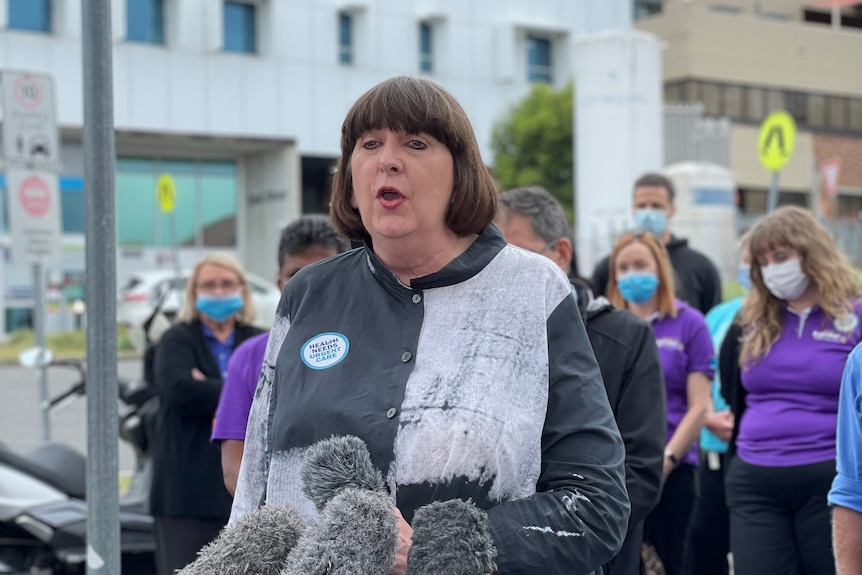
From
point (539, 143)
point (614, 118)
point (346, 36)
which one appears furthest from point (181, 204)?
point (614, 118)

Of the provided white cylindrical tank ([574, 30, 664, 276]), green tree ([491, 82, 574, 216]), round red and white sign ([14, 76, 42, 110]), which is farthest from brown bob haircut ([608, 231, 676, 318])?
green tree ([491, 82, 574, 216])

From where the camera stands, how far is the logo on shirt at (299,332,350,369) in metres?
2.35

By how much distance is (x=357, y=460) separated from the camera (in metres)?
2.14

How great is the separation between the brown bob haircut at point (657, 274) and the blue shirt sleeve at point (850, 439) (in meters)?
2.48

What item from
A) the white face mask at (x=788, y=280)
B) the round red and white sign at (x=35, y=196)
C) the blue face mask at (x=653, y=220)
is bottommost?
the white face mask at (x=788, y=280)

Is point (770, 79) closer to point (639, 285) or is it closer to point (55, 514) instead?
point (639, 285)

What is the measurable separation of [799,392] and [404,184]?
3070 millimetres

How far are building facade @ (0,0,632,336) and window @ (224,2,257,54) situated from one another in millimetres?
40

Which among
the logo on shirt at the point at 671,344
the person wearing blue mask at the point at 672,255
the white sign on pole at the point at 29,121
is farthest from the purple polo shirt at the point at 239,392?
the white sign on pole at the point at 29,121

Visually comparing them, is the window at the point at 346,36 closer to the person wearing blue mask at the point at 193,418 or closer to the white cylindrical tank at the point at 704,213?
the white cylindrical tank at the point at 704,213

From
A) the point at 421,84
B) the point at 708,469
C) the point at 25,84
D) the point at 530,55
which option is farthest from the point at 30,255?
the point at 530,55

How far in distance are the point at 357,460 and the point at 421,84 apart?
78 cm

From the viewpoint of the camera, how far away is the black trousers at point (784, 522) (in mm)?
4719

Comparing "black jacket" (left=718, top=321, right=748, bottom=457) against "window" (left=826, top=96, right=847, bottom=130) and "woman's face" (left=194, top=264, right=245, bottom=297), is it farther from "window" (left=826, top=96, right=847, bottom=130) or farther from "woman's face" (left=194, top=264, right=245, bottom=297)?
"window" (left=826, top=96, right=847, bottom=130)
